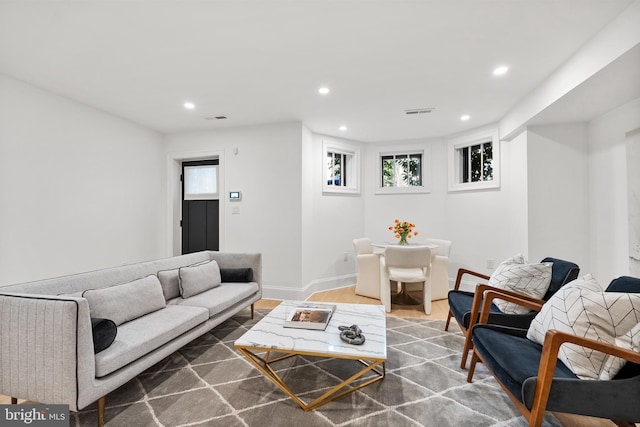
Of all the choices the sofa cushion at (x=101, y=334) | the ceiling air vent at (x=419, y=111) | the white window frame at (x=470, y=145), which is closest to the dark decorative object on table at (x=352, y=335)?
the sofa cushion at (x=101, y=334)

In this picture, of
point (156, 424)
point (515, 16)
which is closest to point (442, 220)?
point (515, 16)

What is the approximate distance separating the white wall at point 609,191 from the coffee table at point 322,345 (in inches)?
104

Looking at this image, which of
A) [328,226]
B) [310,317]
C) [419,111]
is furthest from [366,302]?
[419,111]

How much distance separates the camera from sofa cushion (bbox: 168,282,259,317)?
260 centimetres

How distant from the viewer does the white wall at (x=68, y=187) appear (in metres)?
2.88

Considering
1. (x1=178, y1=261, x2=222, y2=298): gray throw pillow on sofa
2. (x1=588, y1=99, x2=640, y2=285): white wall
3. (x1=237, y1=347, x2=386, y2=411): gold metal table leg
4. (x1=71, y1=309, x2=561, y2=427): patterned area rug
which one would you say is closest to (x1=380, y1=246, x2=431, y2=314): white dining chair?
(x1=71, y1=309, x2=561, y2=427): patterned area rug

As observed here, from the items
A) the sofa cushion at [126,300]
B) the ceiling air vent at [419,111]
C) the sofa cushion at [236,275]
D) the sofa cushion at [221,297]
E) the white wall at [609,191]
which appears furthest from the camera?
the ceiling air vent at [419,111]

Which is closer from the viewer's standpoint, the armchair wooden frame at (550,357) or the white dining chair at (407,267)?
the armchair wooden frame at (550,357)

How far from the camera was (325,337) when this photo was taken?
1.94 meters

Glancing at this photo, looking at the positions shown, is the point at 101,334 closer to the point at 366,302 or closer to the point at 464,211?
the point at 366,302

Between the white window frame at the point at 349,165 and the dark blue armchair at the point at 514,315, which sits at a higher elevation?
the white window frame at the point at 349,165

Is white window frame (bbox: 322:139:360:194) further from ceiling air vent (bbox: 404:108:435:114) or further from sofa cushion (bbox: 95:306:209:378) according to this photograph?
sofa cushion (bbox: 95:306:209:378)

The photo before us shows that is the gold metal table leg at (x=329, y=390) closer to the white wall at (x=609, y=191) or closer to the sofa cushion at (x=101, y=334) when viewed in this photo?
the sofa cushion at (x=101, y=334)

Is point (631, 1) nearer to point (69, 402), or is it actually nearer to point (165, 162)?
point (69, 402)
